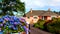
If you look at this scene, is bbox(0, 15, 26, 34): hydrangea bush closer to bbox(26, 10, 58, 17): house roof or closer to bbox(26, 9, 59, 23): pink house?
bbox(26, 9, 59, 23): pink house

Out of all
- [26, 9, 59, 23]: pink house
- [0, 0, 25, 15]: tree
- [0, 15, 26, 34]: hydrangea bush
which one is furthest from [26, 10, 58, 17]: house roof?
[0, 15, 26, 34]: hydrangea bush

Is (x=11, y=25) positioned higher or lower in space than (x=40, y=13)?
higher

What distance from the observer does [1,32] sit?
477cm

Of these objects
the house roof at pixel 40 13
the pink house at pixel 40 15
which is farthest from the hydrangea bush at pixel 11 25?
the house roof at pixel 40 13

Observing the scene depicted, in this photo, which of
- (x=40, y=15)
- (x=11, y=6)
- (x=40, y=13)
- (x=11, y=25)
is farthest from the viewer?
(x=40, y=13)

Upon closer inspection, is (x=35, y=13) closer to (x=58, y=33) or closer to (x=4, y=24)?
(x=58, y=33)

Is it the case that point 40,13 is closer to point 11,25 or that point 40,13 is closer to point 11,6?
point 11,6

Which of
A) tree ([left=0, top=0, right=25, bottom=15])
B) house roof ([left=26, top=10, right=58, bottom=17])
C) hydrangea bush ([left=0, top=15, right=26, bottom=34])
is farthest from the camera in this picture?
house roof ([left=26, top=10, right=58, bottom=17])

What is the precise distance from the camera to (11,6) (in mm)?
42156

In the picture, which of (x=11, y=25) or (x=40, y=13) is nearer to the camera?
(x=11, y=25)

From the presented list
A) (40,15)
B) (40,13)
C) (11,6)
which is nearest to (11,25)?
(11,6)

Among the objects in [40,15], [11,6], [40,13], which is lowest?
[40,15]

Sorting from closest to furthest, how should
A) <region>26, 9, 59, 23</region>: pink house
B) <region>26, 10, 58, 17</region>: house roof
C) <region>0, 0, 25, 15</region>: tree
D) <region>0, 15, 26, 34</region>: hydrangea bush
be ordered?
<region>0, 15, 26, 34</region>: hydrangea bush
<region>0, 0, 25, 15</region>: tree
<region>26, 9, 59, 23</region>: pink house
<region>26, 10, 58, 17</region>: house roof

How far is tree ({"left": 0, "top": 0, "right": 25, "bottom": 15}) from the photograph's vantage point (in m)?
41.6
